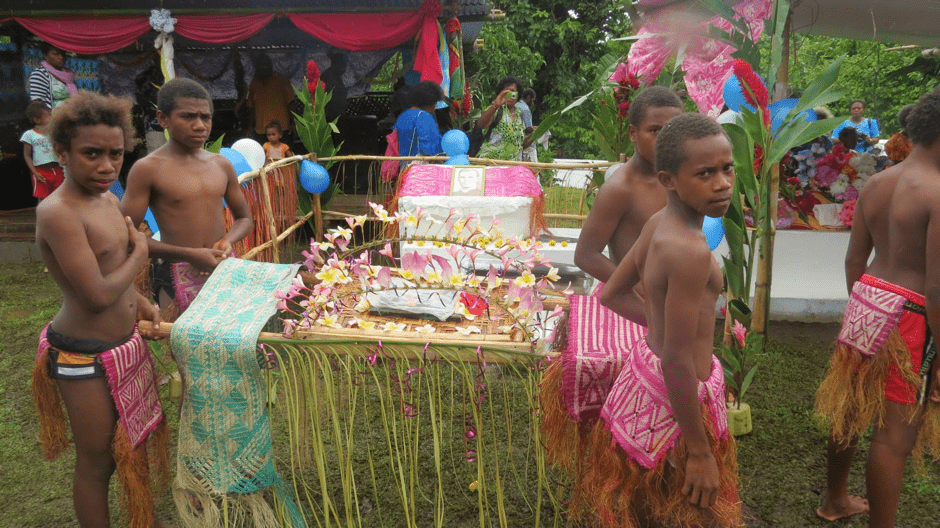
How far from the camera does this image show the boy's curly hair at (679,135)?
5.90 ft

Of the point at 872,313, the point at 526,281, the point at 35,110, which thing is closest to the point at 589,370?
the point at 526,281

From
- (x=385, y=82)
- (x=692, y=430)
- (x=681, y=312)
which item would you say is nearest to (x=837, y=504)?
(x=692, y=430)

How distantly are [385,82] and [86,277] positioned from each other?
9.38 metres

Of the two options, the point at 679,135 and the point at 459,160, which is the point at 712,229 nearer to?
the point at 459,160

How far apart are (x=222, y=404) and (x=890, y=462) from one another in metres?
2.32

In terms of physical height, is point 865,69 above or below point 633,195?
above

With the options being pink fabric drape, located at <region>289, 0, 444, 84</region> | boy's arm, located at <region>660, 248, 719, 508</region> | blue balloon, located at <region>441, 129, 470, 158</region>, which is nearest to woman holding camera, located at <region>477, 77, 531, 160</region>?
blue balloon, located at <region>441, 129, 470, 158</region>

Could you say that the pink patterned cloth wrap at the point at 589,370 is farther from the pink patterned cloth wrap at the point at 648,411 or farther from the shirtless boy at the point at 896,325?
the shirtless boy at the point at 896,325

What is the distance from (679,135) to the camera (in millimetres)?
1819

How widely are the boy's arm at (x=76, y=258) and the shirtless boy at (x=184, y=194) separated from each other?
771 mm

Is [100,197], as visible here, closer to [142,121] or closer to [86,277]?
[86,277]

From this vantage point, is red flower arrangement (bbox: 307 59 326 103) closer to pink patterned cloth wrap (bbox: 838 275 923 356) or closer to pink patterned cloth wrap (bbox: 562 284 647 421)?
pink patterned cloth wrap (bbox: 562 284 647 421)

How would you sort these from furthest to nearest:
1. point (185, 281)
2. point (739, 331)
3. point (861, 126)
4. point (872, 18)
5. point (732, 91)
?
point (861, 126)
point (872, 18)
point (732, 91)
point (739, 331)
point (185, 281)

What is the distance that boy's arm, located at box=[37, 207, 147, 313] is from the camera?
2.22 m
